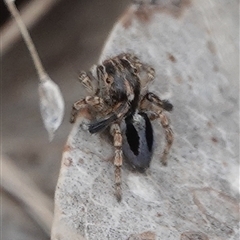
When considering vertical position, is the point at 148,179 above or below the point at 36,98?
below

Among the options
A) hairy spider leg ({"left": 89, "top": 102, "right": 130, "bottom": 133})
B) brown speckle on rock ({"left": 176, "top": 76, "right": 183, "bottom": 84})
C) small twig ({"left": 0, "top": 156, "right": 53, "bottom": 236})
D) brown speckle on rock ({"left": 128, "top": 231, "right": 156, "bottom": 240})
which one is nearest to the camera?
brown speckle on rock ({"left": 128, "top": 231, "right": 156, "bottom": 240})

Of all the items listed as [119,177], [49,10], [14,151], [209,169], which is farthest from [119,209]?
[49,10]

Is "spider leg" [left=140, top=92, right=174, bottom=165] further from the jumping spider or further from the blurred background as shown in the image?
the blurred background

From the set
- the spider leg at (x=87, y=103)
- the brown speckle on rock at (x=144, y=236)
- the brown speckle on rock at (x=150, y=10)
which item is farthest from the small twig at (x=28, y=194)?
the brown speckle on rock at (x=150, y=10)

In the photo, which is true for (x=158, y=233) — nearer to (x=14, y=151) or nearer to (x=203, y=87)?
(x=203, y=87)

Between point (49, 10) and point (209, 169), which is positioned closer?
point (209, 169)

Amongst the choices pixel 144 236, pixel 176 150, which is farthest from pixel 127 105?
pixel 144 236

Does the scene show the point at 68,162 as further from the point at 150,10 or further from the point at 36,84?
the point at 36,84

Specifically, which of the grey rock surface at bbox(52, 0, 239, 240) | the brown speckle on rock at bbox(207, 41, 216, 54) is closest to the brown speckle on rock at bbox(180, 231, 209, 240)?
the grey rock surface at bbox(52, 0, 239, 240)
